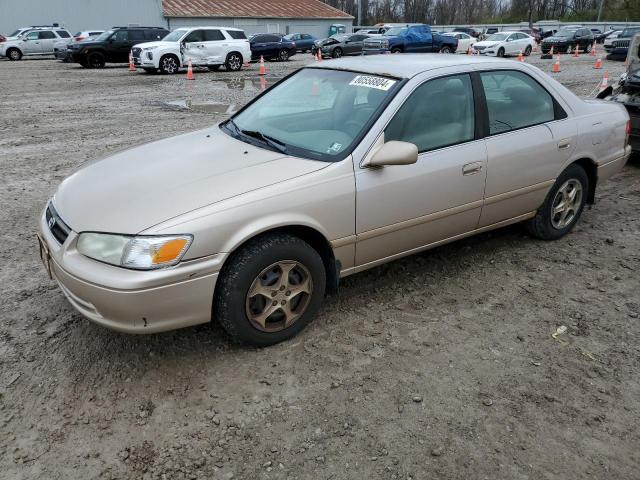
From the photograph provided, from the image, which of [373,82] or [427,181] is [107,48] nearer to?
[373,82]

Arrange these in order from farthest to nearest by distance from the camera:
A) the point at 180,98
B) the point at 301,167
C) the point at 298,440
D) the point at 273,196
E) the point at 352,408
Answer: the point at 180,98 → the point at 301,167 → the point at 273,196 → the point at 352,408 → the point at 298,440

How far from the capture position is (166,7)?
132 ft

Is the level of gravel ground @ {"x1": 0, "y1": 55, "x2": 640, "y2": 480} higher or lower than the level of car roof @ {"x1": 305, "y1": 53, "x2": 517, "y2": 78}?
lower

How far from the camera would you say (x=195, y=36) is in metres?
20.1

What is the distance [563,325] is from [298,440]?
1951mm

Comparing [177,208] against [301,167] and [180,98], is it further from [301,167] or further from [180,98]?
[180,98]

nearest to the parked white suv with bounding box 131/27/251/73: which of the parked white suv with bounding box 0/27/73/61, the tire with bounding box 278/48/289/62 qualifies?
the tire with bounding box 278/48/289/62

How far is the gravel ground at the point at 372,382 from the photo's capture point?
242 centimetres

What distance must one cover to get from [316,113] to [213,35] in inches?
731

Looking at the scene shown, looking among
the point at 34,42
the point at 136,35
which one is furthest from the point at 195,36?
the point at 34,42

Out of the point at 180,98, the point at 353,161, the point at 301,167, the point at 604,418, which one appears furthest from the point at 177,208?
the point at 180,98

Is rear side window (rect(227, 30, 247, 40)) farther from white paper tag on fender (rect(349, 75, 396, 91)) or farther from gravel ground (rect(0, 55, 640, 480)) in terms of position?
white paper tag on fender (rect(349, 75, 396, 91))

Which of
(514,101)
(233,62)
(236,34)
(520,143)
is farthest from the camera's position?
(236,34)

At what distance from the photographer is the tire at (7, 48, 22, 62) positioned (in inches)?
1102
